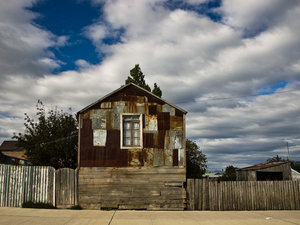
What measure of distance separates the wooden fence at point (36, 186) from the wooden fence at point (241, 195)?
6.08m

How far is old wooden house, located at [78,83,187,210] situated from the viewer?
14.9m

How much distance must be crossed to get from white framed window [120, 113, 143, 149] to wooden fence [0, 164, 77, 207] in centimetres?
308

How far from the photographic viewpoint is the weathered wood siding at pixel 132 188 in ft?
48.6

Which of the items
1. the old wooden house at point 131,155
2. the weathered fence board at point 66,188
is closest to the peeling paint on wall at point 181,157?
the old wooden house at point 131,155

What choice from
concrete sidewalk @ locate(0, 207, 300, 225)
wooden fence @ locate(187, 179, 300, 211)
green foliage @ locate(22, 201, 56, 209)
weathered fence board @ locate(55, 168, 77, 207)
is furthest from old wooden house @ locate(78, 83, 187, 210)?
concrete sidewalk @ locate(0, 207, 300, 225)

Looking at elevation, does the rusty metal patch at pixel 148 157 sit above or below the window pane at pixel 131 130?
below

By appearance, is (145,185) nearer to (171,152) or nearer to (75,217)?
(171,152)

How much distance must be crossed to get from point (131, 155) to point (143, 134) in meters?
1.22

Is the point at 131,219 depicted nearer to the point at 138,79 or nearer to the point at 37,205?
the point at 37,205

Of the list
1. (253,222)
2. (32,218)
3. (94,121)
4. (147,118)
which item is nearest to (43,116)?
(94,121)

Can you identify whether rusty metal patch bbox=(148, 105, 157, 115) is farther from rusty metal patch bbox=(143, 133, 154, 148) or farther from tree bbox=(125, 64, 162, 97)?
tree bbox=(125, 64, 162, 97)

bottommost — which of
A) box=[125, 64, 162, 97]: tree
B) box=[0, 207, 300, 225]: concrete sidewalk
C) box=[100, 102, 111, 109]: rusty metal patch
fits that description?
box=[0, 207, 300, 225]: concrete sidewalk

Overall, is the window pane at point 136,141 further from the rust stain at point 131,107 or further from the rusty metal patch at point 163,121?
the rust stain at point 131,107

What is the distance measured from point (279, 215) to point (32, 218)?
34.2ft
